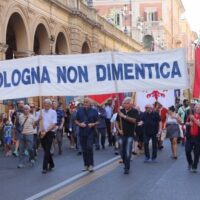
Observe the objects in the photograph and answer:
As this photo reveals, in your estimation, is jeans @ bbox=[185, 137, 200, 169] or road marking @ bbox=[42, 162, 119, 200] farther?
jeans @ bbox=[185, 137, 200, 169]

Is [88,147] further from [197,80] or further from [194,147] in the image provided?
[197,80]

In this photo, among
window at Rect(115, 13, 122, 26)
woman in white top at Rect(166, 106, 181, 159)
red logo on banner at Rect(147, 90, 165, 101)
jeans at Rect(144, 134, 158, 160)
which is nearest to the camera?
jeans at Rect(144, 134, 158, 160)

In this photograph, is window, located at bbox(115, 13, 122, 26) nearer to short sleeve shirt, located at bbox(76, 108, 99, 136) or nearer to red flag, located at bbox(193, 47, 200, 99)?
short sleeve shirt, located at bbox(76, 108, 99, 136)

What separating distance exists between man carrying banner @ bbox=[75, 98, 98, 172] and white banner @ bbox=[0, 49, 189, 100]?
111cm

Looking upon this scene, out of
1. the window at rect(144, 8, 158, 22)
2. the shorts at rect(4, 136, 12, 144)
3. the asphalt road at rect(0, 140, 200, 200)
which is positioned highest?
the window at rect(144, 8, 158, 22)

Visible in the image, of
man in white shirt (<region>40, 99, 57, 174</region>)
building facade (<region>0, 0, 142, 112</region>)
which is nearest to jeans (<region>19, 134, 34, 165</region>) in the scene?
man in white shirt (<region>40, 99, 57, 174</region>)

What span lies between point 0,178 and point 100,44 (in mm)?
31400

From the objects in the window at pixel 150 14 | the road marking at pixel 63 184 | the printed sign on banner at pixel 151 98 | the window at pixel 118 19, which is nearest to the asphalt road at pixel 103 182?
the road marking at pixel 63 184

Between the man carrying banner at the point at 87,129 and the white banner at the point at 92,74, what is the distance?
1113 mm

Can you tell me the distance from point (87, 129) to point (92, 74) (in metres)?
1.50

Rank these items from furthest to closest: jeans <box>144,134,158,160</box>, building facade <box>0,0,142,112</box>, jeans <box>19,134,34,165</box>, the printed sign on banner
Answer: building facade <box>0,0,142,112</box> → the printed sign on banner → jeans <box>144,134,158,160</box> → jeans <box>19,134,34,165</box>

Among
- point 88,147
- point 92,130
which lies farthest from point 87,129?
point 88,147

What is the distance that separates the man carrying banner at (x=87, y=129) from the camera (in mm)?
14563

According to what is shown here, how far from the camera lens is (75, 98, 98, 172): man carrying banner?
1456 cm
